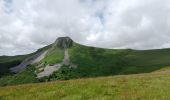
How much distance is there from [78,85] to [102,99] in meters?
6.19

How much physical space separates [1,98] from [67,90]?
4997 millimetres

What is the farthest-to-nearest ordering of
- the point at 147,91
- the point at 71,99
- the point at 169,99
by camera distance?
1. the point at 147,91
2. the point at 71,99
3. the point at 169,99

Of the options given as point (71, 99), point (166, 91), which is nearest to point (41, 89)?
point (71, 99)

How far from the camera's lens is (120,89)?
80.5 ft

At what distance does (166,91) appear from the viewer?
23.2m

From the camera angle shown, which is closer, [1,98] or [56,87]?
[1,98]

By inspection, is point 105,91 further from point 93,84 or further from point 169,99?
point 169,99

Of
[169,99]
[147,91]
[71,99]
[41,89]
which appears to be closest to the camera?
[169,99]

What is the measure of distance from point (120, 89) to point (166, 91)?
3.48m

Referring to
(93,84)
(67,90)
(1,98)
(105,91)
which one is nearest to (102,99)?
(105,91)

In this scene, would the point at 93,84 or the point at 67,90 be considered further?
the point at 93,84

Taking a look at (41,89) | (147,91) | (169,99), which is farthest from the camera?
(41,89)

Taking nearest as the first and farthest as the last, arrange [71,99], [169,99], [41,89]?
[169,99], [71,99], [41,89]

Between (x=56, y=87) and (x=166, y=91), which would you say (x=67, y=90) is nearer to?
(x=56, y=87)
